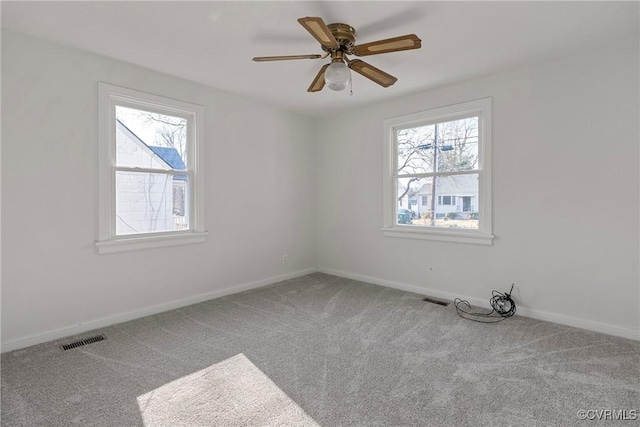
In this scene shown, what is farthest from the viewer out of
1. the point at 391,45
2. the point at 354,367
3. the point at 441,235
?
the point at 441,235

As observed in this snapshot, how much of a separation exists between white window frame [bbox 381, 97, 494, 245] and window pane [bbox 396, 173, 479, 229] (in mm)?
69

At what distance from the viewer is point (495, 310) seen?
10.9ft

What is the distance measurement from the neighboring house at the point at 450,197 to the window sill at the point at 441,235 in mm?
205

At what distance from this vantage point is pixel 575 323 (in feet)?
9.61

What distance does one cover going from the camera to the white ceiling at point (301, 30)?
219 cm

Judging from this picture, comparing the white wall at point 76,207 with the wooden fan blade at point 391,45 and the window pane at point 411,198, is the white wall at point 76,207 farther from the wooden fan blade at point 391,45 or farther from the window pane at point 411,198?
the wooden fan blade at point 391,45

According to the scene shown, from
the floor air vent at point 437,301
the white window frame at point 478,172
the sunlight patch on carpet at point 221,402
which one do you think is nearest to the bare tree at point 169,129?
the sunlight patch on carpet at point 221,402

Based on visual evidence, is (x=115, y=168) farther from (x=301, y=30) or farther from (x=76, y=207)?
(x=301, y=30)

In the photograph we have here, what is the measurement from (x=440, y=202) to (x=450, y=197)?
0.43 ft

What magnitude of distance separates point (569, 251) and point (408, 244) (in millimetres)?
1621

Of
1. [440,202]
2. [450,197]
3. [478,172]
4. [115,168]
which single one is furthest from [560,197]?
[115,168]

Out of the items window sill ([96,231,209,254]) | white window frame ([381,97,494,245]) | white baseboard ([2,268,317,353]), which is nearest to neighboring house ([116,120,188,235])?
window sill ([96,231,209,254])

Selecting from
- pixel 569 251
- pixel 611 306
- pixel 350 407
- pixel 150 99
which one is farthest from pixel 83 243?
pixel 611 306

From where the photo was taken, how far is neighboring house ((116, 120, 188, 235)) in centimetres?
311
